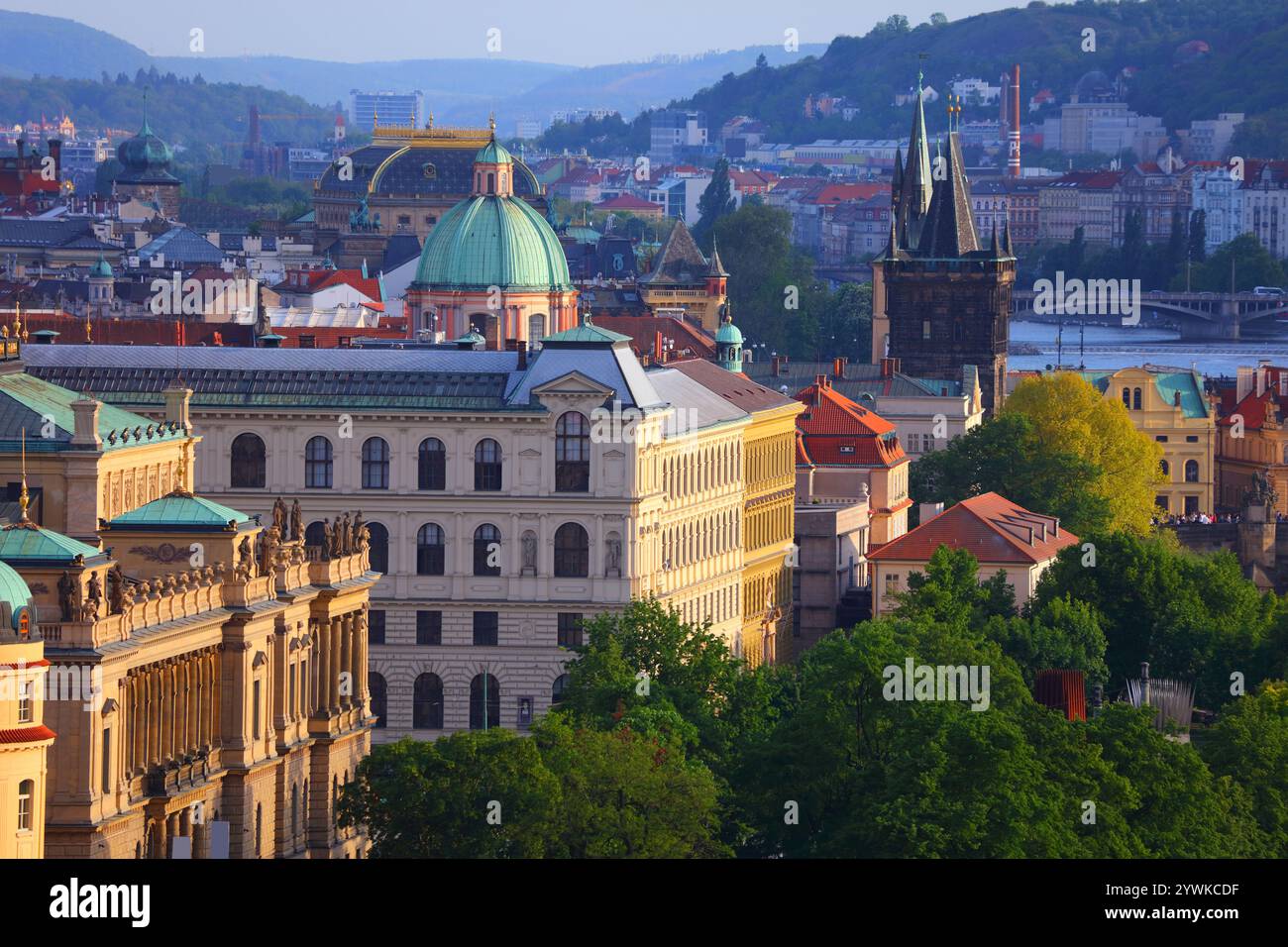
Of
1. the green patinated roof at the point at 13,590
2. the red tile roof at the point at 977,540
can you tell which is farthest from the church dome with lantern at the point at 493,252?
the green patinated roof at the point at 13,590

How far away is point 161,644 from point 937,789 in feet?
40.4

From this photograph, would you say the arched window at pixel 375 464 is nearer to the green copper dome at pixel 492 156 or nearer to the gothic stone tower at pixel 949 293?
the green copper dome at pixel 492 156

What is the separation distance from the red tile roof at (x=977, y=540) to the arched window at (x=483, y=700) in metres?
21.1

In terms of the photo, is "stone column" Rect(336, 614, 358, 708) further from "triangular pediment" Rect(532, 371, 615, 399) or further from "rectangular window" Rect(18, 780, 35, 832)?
"rectangular window" Rect(18, 780, 35, 832)

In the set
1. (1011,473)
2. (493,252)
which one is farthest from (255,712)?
(1011,473)

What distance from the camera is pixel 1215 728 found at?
86.2m

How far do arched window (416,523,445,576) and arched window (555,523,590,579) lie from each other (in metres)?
2.49

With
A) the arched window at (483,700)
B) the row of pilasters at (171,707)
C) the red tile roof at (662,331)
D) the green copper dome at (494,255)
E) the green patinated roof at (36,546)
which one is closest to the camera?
the green patinated roof at (36,546)

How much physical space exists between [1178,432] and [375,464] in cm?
7302

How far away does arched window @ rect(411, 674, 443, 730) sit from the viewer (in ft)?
307

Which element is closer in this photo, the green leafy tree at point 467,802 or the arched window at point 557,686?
the green leafy tree at point 467,802

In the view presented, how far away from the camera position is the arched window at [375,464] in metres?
94.8

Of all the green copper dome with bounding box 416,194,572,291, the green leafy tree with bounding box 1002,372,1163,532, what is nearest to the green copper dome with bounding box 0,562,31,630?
the green copper dome with bounding box 416,194,572,291
